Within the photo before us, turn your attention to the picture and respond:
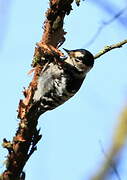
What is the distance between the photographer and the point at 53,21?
9.54 ft

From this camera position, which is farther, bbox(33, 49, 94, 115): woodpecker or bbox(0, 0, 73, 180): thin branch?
bbox(33, 49, 94, 115): woodpecker

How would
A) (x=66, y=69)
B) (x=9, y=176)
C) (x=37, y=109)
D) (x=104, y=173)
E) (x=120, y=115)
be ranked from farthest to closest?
(x=66, y=69)
(x=120, y=115)
(x=104, y=173)
(x=37, y=109)
(x=9, y=176)

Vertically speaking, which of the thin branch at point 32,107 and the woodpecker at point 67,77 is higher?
the woodpecker at point 67,77

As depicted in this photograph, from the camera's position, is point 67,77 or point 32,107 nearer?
point 32,107

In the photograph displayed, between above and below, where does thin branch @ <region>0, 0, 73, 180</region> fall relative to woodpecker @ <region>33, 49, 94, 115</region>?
below

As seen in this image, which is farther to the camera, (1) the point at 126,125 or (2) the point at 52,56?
(1) the point at 126,125

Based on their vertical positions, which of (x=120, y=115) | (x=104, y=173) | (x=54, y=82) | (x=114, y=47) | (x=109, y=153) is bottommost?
(x=104, y=173)

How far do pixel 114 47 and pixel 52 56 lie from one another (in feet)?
1.89

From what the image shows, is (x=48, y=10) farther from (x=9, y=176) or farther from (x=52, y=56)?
(x=9, y=176)

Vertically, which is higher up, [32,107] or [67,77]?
[67,77]

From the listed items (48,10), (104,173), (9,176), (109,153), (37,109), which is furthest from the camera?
(109,153)

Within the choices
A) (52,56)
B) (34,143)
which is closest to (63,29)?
(52,56)

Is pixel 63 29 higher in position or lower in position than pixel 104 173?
higher

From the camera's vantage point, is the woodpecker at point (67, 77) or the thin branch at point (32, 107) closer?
the thin branch at point (32, 107)
